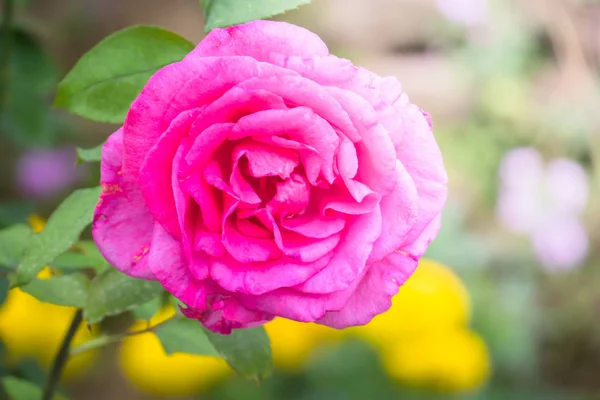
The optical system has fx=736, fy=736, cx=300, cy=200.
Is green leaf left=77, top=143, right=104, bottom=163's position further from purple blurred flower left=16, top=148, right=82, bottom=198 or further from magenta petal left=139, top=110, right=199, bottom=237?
purple blurred flower left=16, top=148, right=82, bottom=198

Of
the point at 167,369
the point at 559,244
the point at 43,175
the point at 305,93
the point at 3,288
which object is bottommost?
the point at 559,244

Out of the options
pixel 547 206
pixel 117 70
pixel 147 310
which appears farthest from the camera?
pixel 547 206

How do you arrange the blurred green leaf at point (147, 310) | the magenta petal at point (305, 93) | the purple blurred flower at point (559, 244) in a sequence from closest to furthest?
the magenta petal at point (305, 93), the blurred green leaf at point (147, 310), the purple blurred flower at point (559, 244)

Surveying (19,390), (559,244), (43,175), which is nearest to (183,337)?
(19,390)

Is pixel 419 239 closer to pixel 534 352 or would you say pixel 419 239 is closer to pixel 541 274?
pixel 534 352

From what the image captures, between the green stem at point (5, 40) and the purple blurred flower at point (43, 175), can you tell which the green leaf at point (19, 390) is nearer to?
the green stem at point (5, 40)

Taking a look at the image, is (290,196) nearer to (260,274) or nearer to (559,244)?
(260,274)

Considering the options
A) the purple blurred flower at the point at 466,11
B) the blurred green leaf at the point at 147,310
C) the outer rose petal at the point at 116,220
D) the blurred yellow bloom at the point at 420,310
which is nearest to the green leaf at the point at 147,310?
the blurred green leaf at the point at 147,310
